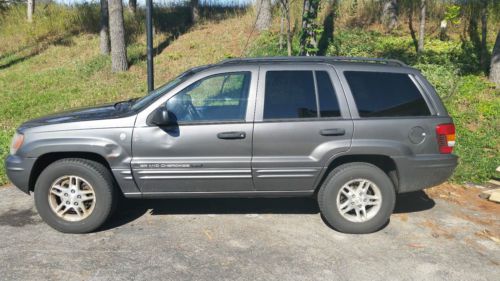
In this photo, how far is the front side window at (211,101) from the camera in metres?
4.40

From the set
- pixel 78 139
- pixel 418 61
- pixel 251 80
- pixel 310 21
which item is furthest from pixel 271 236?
pixel 418 61

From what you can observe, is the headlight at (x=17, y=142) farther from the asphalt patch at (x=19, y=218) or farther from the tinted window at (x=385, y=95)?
the tinted window at (x=385, y=95)

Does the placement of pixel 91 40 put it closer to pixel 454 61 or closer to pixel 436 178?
pixel 454 61

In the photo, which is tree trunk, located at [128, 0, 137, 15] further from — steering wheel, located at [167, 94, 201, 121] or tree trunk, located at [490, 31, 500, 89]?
steering wheel, located at [167, 94, 201, 121]

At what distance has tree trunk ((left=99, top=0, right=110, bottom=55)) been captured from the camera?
13.8 metres

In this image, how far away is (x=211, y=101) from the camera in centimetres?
445

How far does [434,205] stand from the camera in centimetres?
545

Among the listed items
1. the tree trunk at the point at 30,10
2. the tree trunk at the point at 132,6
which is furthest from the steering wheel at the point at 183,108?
the tree trunk at the point at 30,10

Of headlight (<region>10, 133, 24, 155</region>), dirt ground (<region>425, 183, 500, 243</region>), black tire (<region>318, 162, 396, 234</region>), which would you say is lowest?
dirt ground (<region>425, 183, 500, 243</region>)

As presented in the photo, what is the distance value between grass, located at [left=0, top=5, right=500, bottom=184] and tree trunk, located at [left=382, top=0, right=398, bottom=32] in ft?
1.29

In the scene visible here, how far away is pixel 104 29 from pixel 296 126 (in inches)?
449

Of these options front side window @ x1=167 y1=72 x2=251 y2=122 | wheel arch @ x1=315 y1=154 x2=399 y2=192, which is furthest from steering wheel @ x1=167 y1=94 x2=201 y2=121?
Answer: wheel arch @ x1=315 y1=154 x2=399 y2=192

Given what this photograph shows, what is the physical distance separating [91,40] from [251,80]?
43.9 ft

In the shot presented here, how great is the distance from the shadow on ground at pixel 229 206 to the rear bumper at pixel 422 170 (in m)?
0.78
